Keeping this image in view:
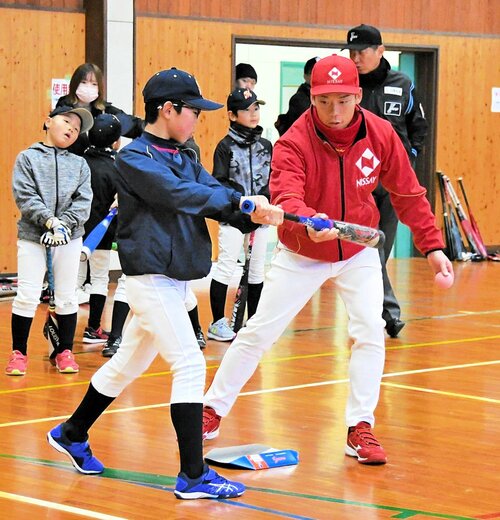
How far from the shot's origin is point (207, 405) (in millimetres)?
5859

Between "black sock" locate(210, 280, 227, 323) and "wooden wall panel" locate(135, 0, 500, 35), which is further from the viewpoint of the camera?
"wooden wall panel" locate(135, 0, 500, 35)

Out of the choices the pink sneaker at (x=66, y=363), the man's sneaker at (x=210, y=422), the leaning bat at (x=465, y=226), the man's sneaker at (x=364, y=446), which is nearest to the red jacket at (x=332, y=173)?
the man's sneaker at (x=364, y=446)

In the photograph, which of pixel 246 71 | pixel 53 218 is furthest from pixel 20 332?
pixel 246 71

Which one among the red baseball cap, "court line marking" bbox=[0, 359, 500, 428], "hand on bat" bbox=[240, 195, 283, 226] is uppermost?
the red baseball cap

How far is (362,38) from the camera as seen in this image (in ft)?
29.0

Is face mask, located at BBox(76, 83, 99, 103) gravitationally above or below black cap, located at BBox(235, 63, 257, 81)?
below

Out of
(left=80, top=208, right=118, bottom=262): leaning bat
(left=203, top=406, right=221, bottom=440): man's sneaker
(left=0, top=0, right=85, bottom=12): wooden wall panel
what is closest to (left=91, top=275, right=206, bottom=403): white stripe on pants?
(left=203, top=406, right=221, bottom=440): man's sneaker

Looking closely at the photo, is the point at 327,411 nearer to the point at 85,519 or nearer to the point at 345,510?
the point at 345,510

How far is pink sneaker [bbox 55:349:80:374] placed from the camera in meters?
7.75

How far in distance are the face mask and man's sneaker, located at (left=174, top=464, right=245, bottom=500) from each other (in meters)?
5.17

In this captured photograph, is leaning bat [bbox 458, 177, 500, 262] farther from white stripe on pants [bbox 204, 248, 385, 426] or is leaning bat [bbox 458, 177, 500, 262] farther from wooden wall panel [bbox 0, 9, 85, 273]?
white stripe on pants [bbox 204, 248, 385, 426]

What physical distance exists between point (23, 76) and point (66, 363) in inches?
232

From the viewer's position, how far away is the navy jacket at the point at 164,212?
15.8 ft

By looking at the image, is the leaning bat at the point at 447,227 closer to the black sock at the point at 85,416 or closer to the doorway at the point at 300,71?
the doorway at the point at 300,71
